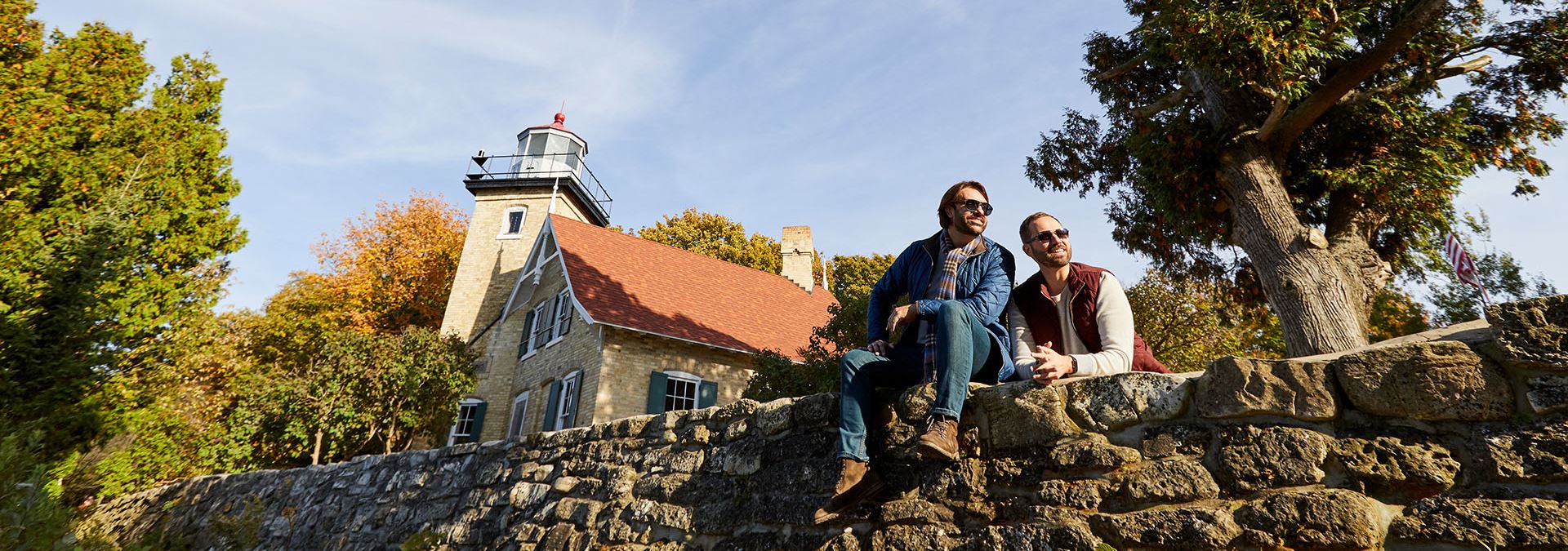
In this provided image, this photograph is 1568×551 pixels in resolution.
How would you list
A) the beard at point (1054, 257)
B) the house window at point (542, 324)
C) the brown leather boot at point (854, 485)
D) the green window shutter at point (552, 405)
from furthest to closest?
1. the house window at point (542, 324)
2. the green window shutter at point (552, 405)
3. the beard at point (1054, 257)
4. the brown leather boot at point (854, 485)

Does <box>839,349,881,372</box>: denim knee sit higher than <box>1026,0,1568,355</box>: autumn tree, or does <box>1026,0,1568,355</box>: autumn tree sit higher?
<box>1026,0,1568,355</box>: autumn tree

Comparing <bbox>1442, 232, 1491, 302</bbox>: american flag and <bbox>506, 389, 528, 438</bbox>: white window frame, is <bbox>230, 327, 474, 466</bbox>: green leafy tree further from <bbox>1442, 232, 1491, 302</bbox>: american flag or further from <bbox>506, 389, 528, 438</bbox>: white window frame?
<bbox>1442, 232, 1491, 302</bbox>: american flag

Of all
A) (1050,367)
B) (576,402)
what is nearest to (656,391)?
(576,402)

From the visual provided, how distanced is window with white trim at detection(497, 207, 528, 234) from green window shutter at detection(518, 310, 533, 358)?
5.79 m

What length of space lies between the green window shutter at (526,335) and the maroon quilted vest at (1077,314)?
52.7 ft

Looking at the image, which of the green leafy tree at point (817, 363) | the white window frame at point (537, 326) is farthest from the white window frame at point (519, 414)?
the green leafy tree at point (817, 363)

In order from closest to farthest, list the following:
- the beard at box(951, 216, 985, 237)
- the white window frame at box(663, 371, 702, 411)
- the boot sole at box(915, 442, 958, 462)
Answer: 1. the boot sole at box(915, 442, 958, 462)
2. the beard at box(951, 216, 985, 237)
3. the white window frame at box(663, 371, 702, 411)

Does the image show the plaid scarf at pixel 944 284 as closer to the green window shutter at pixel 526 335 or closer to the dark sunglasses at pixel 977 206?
the dark sunglasses at pixel 977 206

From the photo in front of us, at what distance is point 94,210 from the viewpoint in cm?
918

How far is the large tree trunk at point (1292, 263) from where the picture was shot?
246 inches

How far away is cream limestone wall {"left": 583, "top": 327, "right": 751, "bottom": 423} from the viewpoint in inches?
532

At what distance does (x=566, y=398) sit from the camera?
47.6 ft

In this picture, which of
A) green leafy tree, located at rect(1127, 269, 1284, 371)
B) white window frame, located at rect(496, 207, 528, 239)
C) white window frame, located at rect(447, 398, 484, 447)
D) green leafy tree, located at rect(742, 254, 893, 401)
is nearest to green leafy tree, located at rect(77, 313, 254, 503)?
white window frame, located at rect(447, 398, 484, 447)

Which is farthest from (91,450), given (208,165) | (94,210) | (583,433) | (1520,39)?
(1520,39)
